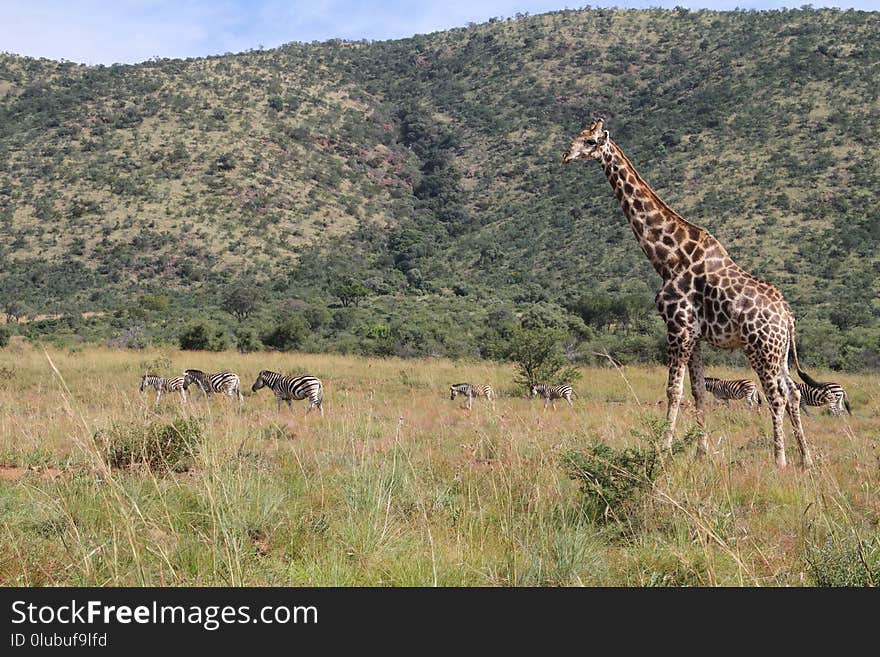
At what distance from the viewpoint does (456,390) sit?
699 inches

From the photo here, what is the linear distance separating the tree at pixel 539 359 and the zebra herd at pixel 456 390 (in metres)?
1.18

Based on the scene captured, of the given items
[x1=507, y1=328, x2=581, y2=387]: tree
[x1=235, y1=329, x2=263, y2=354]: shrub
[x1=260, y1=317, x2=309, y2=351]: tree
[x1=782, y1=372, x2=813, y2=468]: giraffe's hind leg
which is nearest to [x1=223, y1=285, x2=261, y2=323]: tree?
[x1=235, y1=329, x2=263, y2=354]: shrub

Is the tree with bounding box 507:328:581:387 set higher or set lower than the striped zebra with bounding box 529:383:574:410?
higher

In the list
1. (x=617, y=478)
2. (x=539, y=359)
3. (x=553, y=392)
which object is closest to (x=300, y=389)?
(x=553, y=392)

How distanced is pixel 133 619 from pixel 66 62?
108m

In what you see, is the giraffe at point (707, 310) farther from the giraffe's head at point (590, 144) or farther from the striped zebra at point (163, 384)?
the striped zebra at point (163, 384)

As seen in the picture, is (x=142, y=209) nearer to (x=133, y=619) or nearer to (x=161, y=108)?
(x=161, y=108)

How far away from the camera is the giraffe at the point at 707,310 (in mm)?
7418

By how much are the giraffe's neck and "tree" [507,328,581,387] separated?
38.1ft

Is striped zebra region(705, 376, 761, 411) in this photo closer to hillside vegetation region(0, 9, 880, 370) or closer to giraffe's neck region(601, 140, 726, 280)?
giraffe's neck region(601, 140, 726, 280)

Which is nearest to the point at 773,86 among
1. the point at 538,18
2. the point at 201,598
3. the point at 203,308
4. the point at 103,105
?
the point at 538,18

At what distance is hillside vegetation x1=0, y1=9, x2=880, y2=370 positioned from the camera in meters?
40.6

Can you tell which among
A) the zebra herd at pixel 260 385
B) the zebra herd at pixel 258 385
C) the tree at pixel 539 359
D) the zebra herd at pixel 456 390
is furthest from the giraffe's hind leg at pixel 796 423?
the tree at pixel 539 359

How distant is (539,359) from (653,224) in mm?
12204
